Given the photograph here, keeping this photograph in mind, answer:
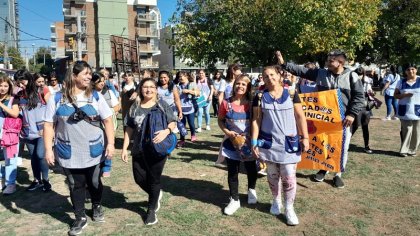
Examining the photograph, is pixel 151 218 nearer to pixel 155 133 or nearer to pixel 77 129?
pixel 155 133

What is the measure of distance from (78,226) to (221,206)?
1.71 meters

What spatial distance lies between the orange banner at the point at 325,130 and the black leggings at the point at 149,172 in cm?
233

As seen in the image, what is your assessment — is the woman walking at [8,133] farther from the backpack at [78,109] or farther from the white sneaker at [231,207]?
the white sneaker at [231,207]

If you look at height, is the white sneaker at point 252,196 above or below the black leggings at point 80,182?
below

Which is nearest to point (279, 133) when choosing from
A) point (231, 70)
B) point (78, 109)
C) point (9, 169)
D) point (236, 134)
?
point (236, 134)

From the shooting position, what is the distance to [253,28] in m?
16.1

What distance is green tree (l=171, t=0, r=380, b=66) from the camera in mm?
15922

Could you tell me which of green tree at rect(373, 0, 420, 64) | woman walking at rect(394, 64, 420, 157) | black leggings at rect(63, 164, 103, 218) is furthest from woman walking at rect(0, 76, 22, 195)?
green tree at rect(373, 0, 420, 64)

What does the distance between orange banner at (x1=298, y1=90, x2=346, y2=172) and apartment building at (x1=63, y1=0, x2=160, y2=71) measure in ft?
164

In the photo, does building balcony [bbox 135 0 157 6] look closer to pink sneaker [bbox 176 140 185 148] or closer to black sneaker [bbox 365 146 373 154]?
pink sneaker [bbox 176 140 185 148]

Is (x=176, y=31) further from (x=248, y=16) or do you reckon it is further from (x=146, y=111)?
(x=146, y=111)

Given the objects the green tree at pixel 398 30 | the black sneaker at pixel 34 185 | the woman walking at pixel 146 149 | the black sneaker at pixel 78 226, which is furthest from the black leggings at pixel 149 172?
the green tree at pixel 398 30

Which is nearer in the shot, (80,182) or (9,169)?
(80,182)

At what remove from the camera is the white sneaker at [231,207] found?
173 inches
